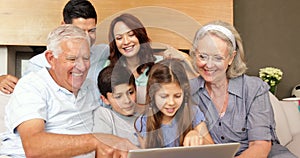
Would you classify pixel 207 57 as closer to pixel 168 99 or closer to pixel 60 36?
pixel 168 99

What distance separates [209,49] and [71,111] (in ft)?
1.73

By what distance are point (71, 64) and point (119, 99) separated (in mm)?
298

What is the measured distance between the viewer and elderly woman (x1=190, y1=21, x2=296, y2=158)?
156 centimetres

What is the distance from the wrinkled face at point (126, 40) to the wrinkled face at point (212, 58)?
27 centimetres

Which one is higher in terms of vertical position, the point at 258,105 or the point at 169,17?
the point at 169,17

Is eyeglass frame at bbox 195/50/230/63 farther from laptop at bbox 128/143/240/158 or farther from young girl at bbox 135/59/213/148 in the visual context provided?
laptop at bbox 128/143/240/158

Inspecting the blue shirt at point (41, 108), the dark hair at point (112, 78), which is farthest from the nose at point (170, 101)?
the blue shirt at point (41, 108)

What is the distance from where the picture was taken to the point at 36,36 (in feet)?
9.21

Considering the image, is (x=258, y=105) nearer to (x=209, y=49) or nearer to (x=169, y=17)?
(x=209, y=49)

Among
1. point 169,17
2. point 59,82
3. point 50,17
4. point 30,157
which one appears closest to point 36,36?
point 50,17

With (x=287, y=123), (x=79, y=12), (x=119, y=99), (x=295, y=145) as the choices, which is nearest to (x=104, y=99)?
(x=119, y=99)

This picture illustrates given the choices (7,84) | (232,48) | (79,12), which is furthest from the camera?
(79,12)

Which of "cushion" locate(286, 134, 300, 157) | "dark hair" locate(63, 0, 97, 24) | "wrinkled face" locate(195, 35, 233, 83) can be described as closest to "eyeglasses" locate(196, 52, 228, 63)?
"wrinkled face" locate(195, 35, 233, 83)

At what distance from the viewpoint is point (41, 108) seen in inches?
55.7
